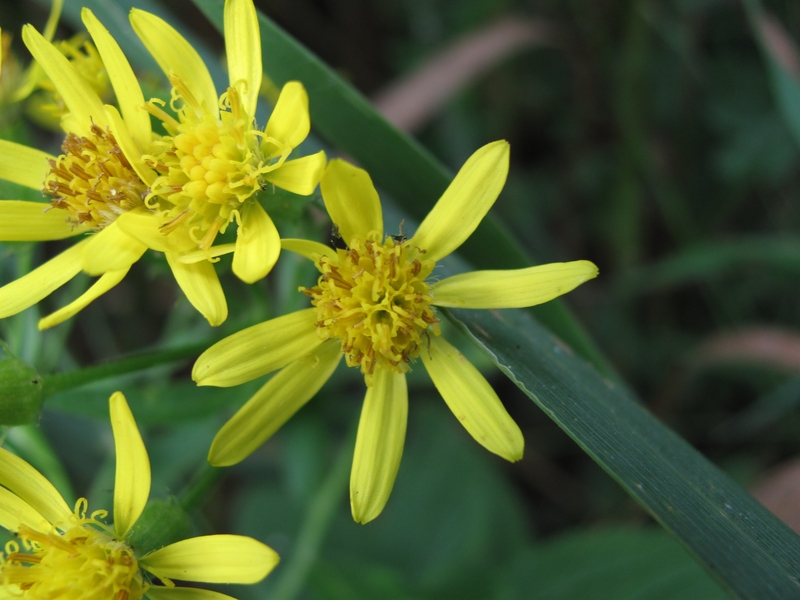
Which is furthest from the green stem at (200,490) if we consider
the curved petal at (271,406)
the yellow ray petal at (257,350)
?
the yellow ray petal at (257,350)

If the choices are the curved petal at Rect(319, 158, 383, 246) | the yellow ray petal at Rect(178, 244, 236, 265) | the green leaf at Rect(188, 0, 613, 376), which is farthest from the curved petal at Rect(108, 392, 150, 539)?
the green leaf at Rect(188, 0, 613, 376)

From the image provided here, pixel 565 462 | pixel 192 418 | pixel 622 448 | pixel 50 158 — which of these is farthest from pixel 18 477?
pixel 565 462

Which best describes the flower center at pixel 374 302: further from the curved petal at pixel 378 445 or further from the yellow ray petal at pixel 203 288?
the yellow ray petal at pixel 203 288

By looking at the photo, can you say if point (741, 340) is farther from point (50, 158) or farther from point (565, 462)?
point (50, 158)

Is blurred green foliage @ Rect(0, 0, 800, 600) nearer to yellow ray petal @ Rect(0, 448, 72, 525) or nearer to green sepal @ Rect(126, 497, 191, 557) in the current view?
yellow ray petal @ Rect(0, 448, 72, 525)

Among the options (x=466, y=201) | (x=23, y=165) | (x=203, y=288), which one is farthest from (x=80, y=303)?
(x=466, y=201)

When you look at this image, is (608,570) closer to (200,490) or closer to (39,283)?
(200,490)

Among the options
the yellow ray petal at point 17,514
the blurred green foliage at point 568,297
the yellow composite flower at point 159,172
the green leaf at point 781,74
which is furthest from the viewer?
the blurred green foliage at point 568,297
